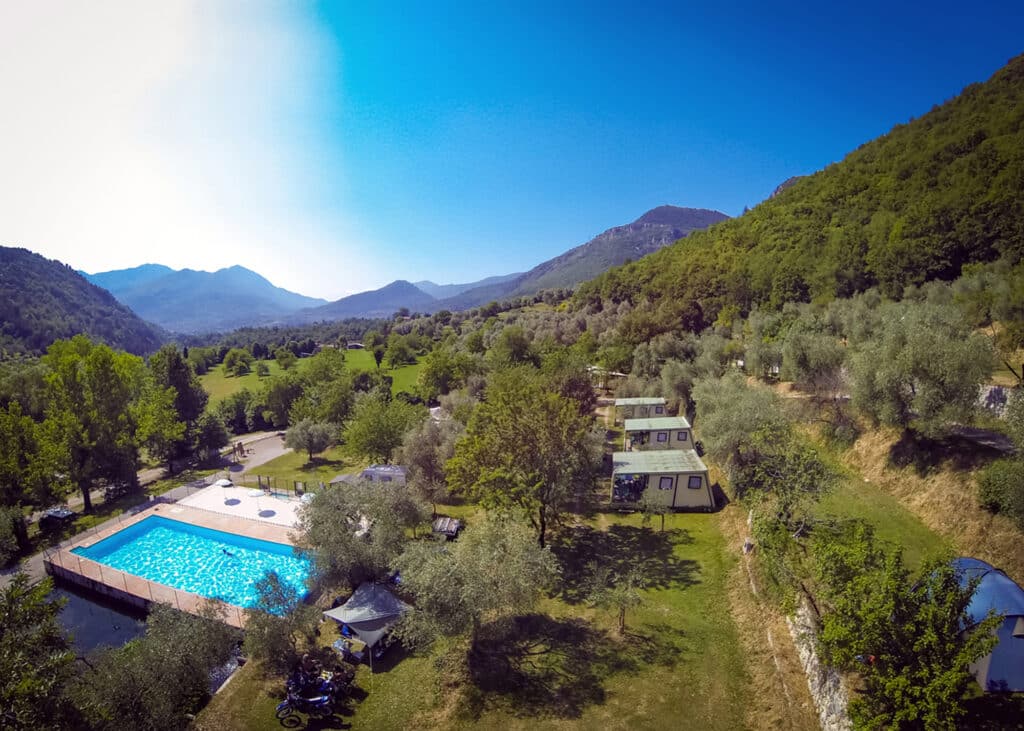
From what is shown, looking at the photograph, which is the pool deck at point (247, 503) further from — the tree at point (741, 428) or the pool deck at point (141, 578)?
the tree at point (741, 428)

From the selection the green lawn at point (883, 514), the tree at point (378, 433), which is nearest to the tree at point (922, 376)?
the green lawn at point (883, 514)

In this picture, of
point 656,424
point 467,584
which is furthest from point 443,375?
point 467,584

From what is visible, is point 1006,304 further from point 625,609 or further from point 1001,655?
point 625,609

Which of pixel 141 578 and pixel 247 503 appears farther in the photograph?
pixel 247 503

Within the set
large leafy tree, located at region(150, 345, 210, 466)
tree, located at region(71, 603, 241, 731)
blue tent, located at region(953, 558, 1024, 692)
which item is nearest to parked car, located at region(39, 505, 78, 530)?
large leafy tree, located at region(150, 345, 210, 466)

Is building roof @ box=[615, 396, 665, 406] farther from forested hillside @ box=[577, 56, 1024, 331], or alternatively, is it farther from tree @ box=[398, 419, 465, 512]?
forested hillside @ box=[577, 56, 1024, 331]

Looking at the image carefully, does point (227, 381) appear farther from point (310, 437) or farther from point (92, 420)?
point (92, 420)
